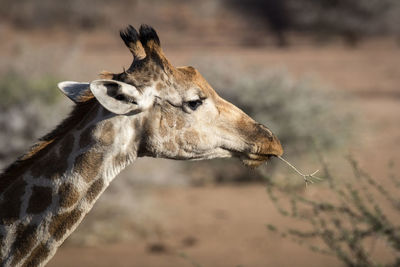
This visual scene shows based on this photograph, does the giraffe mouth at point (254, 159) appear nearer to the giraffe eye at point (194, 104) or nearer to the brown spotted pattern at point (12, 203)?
the giraffe eye at point (194, 104)

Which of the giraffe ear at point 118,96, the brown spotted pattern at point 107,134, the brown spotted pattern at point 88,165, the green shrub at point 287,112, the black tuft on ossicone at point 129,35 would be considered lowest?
→ the green shrub at point 287,112

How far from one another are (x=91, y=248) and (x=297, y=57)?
19.8m

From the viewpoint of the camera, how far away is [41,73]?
31.2 ft

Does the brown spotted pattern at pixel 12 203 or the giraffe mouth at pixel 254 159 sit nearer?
the brown spotted pattern at pixel 12 203

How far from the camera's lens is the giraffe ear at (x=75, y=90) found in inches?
112

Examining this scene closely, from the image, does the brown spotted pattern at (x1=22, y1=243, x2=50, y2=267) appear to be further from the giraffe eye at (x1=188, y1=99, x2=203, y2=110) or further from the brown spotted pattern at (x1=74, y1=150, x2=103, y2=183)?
the giraffe eye at (x1=188, y1=99, x2=203, y2=110)

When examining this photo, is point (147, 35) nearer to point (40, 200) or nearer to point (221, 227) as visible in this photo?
point (40, 200)

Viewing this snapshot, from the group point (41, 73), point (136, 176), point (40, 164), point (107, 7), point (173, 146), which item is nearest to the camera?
point (40, 164)

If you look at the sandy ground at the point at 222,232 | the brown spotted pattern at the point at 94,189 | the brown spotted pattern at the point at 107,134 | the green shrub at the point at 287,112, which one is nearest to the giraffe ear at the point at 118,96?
the brown spotted pattern at the point at 107,134

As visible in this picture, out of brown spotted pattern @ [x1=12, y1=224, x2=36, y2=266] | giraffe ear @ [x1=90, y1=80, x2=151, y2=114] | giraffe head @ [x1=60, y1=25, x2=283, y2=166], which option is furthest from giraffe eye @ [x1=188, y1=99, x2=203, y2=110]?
brown spotted pattern @ [x1=12, y1=224, x2=36, y2=266]

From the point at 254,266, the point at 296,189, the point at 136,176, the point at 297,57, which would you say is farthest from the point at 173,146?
the point at 297,57

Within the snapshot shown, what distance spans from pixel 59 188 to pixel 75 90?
0.60m

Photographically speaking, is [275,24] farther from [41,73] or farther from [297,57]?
[41,73]

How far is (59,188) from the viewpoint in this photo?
260cm
